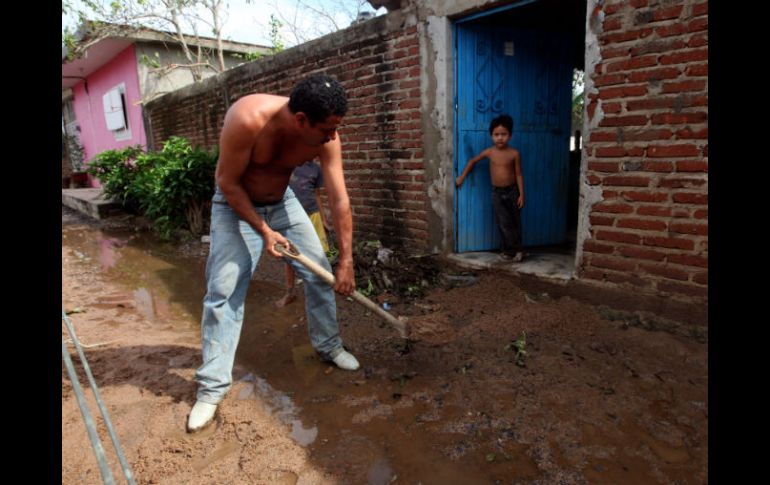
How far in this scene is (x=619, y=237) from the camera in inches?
125

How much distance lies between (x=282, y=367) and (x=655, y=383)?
84.4 inches

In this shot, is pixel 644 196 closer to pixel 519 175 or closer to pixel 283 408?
pixel 519 175

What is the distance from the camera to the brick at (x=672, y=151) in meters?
2.78

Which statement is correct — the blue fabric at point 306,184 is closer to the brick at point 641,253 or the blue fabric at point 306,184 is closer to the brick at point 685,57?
the brick at point 641,253

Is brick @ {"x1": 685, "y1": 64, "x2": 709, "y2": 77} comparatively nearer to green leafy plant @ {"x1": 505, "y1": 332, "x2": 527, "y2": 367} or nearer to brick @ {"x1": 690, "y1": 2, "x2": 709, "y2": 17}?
brick @ {"x1": 690, "y1": 2, "x2": 709, "y2": 17}

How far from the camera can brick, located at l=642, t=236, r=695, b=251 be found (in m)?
2.89

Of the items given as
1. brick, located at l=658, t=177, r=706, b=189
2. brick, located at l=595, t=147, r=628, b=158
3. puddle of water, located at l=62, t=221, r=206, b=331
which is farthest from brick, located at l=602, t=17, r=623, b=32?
puddle of water, located at l=62, t=221, r=206, b=331

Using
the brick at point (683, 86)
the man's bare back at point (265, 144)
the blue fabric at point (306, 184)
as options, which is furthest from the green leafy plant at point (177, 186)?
the brick at point (683, 86)

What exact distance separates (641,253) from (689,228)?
33 centimetres

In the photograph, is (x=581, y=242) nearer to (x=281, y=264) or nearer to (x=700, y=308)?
(x=700, y=308)

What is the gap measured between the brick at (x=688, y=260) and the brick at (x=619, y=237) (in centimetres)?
21

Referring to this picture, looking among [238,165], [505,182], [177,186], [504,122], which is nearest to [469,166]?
[505,182]

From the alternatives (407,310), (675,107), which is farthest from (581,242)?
(407,310)

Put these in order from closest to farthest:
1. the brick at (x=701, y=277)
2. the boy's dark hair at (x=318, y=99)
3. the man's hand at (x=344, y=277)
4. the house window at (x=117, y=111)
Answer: the boy's dark hair at (x=318, y=99) < the man's hand at (x=344, y=277) < the brick at (x=701, y=277) < the house window at (x=117, y=111)
